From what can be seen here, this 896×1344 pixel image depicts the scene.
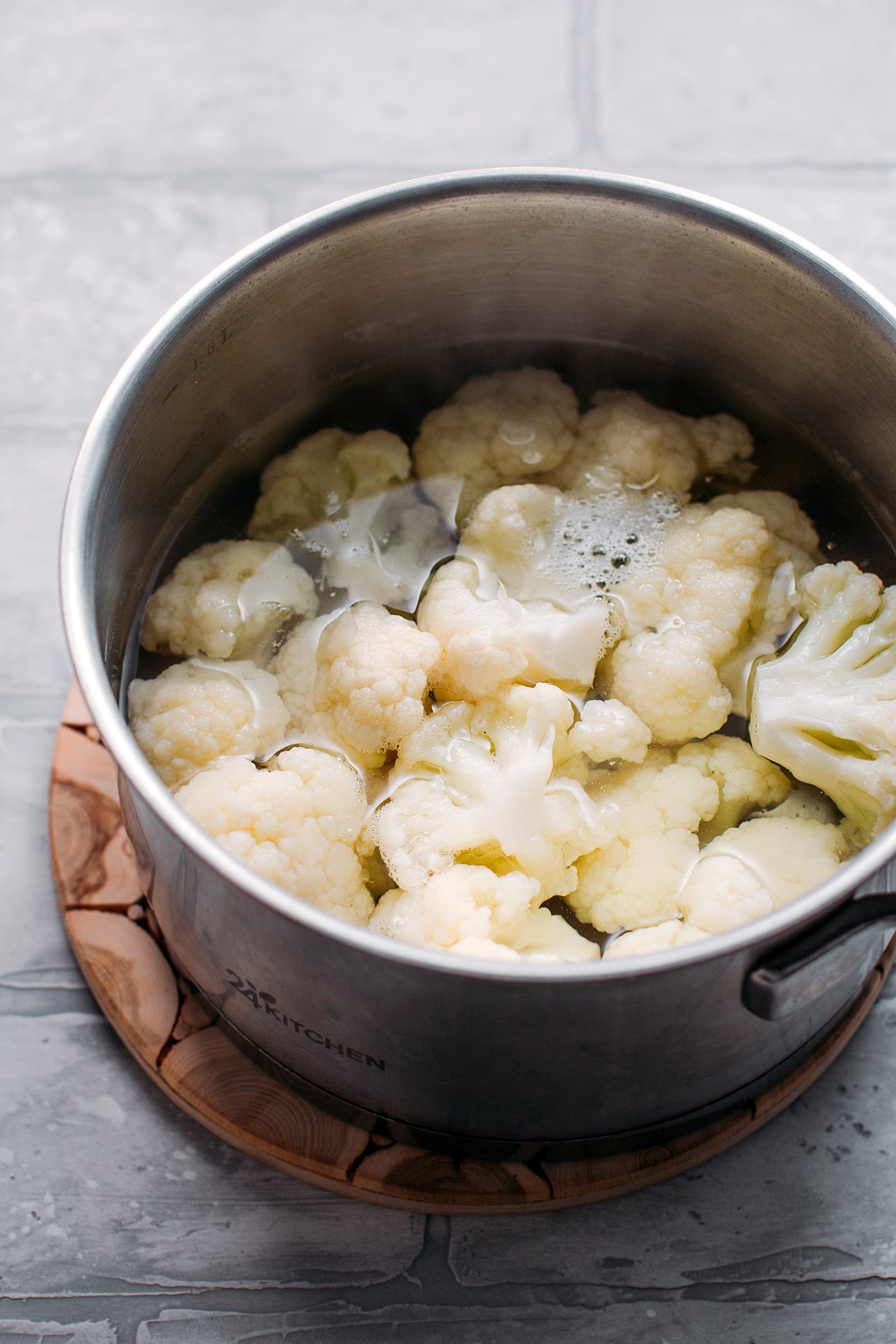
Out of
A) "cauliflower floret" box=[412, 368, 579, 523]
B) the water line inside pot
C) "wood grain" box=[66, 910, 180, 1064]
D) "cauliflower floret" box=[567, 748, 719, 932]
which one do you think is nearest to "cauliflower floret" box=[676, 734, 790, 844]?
"cauliflower floret" box=[567, 748, 719, 932]

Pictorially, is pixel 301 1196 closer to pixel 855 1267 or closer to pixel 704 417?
pixel 855 1267

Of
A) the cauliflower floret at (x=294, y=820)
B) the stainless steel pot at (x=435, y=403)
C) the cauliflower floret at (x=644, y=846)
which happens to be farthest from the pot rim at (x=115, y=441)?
the cauliflower floret at (x=644, y=846)

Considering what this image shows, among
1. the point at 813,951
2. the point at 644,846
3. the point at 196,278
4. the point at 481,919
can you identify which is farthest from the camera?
the point at 196,278

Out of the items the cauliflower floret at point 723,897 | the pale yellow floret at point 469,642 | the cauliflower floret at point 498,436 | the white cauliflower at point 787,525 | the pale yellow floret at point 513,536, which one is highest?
the white cauliflower at point 787,525

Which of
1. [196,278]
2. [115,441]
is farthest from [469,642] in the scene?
[196,278]

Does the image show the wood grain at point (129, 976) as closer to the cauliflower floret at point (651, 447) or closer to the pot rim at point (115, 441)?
the pot rim at point (115, 441)

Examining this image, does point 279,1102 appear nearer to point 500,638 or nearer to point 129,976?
point 129,976

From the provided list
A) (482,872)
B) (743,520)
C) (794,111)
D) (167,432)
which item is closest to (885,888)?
(482,872)
